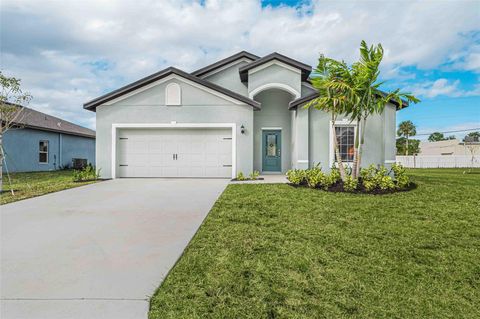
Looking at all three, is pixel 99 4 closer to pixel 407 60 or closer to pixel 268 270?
pixel 268 270

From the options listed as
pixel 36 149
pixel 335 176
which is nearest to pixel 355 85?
pixel 335 176

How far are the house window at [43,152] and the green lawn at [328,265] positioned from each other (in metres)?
18.6

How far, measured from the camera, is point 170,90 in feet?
41.0

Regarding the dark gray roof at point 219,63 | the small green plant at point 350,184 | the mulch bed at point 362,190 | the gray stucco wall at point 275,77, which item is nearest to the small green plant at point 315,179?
the mulch bed at point 362,190

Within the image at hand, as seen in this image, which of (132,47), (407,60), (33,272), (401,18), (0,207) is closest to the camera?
(33,272)

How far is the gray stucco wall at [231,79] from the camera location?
617 inches

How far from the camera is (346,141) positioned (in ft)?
41.1

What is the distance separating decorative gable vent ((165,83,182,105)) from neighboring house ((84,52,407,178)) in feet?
0.15

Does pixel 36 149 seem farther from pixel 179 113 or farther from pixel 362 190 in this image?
pixel 362 190

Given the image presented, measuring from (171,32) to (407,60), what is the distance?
50.8 ft

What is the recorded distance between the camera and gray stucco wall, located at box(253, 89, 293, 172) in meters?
14.7

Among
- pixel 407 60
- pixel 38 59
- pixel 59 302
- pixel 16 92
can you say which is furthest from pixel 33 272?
pixel 407 60

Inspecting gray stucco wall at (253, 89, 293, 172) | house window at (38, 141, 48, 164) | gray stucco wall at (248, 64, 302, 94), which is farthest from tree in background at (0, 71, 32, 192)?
house window at (38, 141, 48, 164)

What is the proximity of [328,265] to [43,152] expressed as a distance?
72.8 feet
